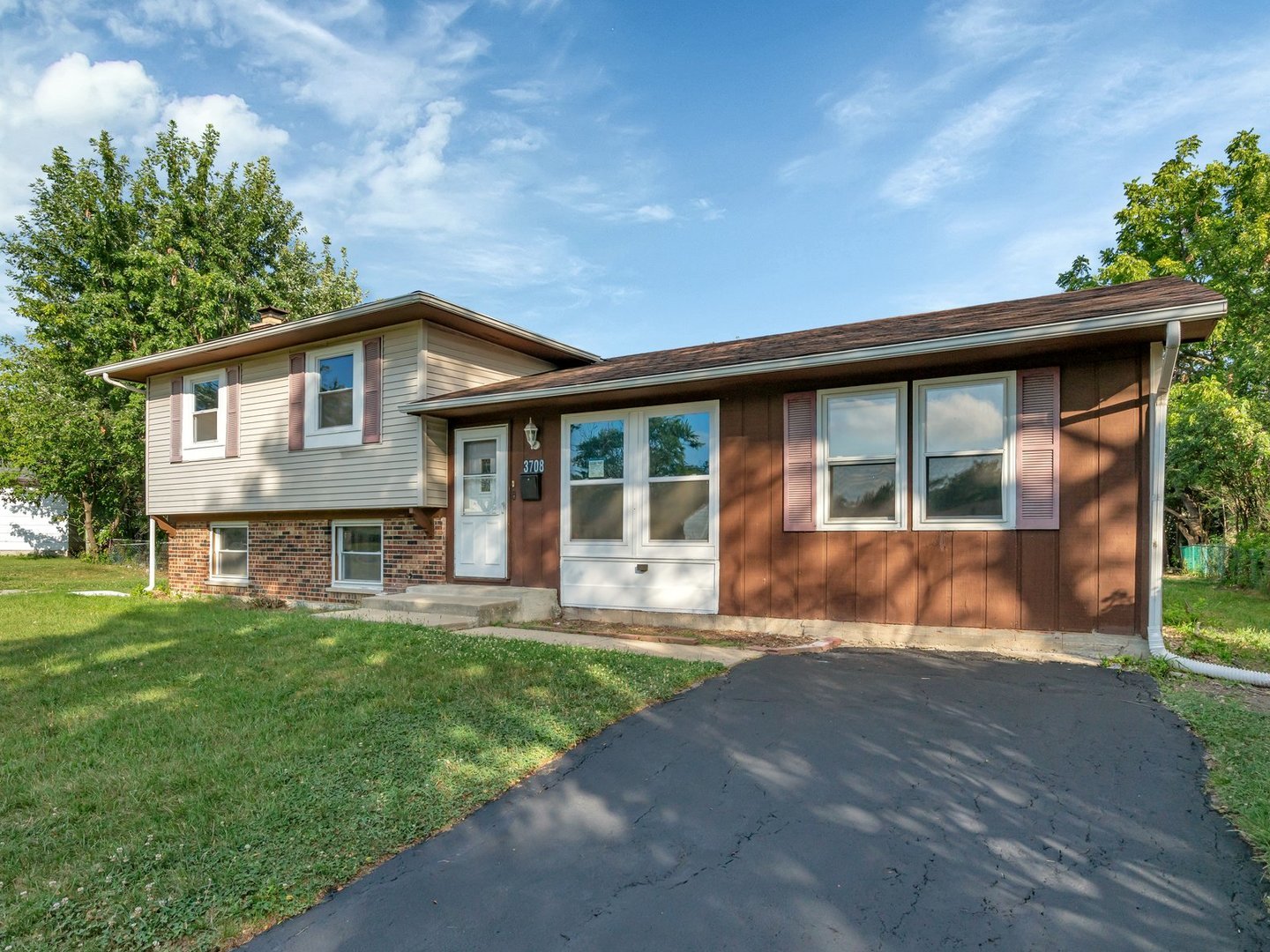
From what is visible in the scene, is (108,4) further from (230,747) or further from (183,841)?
(183,841)

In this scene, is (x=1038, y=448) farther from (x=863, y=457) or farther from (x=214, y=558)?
(x=214, y=558)

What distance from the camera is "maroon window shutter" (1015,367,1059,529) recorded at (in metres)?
6.05

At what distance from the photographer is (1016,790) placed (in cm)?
319

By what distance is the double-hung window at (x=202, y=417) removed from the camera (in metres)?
12.1

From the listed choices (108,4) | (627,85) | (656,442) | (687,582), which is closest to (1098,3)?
(627,85)

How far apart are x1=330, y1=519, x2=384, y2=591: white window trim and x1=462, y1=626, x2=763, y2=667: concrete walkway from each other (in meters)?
3.62

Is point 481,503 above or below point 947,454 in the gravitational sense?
below

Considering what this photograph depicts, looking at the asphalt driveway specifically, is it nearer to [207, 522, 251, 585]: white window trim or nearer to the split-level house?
the split-level house

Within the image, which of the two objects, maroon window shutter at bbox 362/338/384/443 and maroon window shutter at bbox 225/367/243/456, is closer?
maroon window shutter at bbox 362/338/384/443

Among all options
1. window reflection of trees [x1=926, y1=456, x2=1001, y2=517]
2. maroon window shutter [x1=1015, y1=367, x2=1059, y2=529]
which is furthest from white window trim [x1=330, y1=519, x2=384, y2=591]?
maroon window shutter [x1=1015, y1=367, x2=1059, y2=529]

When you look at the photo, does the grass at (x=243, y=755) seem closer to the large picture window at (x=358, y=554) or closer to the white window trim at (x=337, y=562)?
the white window trim at (x=337, y=562)

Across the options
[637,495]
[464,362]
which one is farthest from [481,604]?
[464,362]

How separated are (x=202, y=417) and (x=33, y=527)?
1831 centimetres

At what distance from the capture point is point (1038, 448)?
20.0ft
